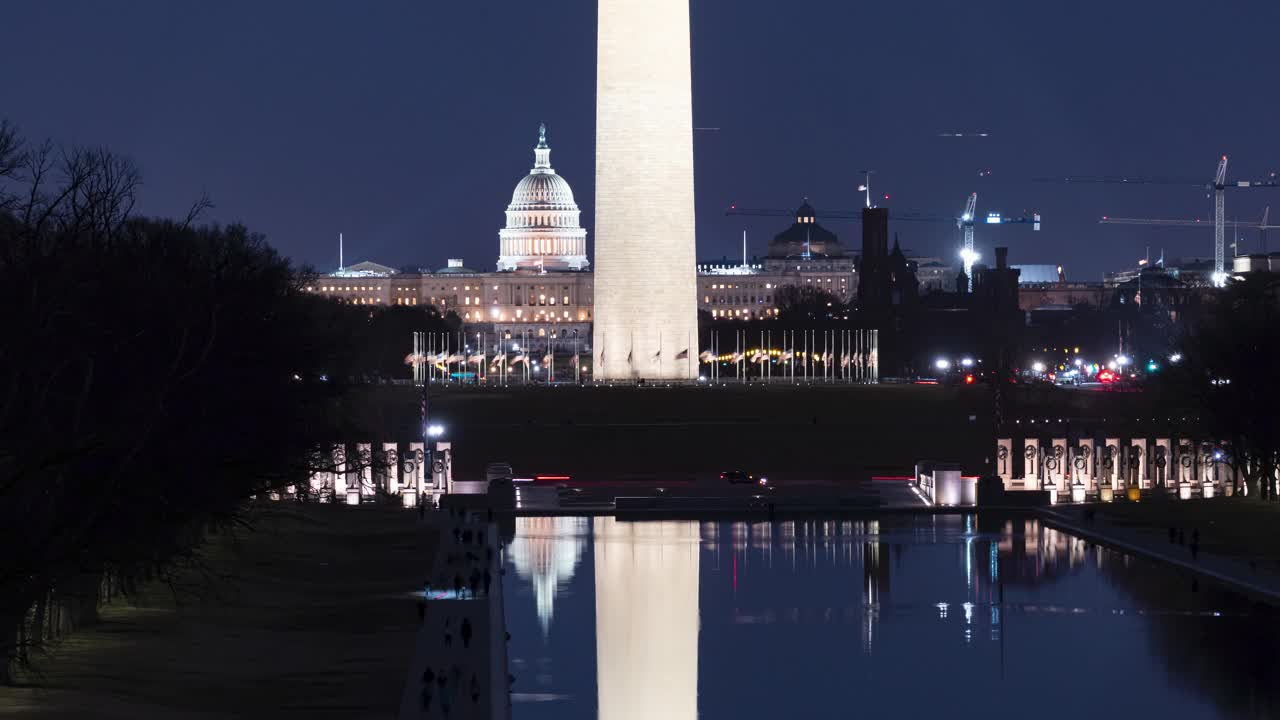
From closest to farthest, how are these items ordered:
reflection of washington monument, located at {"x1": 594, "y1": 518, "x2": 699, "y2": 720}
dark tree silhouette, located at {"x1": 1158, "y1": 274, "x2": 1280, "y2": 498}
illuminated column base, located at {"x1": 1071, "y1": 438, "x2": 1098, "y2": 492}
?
reflection of washington monument, located at {"x1": 594, "y1": 518, "x2": 699, "y2": 720} < dark tree silhouette, located at {"x1": 1158, "y1": 274, "x2": 1280, "y2": 498} < illuminated column base, located at {"x1": 1071, "y1": 438, "x2": 1098, "y2": 492}

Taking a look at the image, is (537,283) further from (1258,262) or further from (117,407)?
(117,407)

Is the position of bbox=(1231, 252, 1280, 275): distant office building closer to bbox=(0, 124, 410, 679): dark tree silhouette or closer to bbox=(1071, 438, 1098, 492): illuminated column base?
bbox=(1071, 438, 1098, 492): illuminated column base

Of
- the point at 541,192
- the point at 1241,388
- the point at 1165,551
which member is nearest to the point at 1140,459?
the point at 1241,388

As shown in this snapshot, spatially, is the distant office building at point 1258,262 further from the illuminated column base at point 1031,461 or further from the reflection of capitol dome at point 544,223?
the illuminated column base at point 1031,461

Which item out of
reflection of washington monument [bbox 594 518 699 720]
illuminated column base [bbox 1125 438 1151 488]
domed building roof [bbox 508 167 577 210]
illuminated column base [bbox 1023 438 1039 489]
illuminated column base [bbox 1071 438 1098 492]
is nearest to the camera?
reflection of washington monument [bbox 594 518 699 720]

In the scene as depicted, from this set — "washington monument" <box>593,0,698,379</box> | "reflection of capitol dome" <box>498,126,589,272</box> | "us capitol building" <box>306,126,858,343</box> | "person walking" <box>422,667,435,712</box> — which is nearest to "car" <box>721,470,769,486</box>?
"washington monument" <box>593,0,698,379</box>

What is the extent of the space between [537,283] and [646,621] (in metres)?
158

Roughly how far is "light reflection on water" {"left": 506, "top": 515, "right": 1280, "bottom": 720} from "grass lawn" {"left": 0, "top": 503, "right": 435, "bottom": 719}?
1759mm

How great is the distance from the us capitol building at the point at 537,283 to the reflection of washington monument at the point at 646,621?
14319 centimetres

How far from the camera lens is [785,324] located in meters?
119

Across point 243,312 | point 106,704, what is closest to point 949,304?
point 243,312

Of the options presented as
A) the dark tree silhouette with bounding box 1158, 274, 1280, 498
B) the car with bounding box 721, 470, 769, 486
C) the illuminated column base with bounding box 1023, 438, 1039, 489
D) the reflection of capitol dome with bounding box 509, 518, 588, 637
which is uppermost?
the dark tree silhouette with bounding box 1158, 274, 1280, 498

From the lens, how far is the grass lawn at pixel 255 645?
21781 millimetres

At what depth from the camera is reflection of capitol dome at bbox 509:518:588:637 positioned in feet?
103
